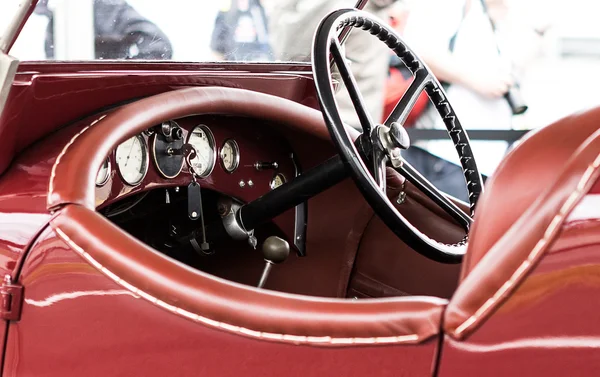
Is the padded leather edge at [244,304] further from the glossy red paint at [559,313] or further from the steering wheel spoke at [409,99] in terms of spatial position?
the steering wheel spoke at [409,99]

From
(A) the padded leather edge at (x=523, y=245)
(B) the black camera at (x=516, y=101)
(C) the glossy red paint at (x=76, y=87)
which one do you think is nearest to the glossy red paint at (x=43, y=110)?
(C) the glossy red paint at (x=76, y=87)

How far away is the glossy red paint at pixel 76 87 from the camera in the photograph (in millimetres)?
1262

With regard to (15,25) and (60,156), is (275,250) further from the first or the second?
(15,25)

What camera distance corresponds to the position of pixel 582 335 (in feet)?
2.46

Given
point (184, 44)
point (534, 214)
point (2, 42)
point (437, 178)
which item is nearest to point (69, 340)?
point (2, 42)

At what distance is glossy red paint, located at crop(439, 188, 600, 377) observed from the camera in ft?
2.44

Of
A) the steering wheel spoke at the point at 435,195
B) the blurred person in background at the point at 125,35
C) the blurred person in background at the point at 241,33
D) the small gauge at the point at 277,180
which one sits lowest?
the steering wheel spoke at the point at 435,195

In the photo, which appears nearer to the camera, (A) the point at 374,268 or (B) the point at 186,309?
(B) the point at 186,309

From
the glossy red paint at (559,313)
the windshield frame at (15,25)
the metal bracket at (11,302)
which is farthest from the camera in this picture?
the windshield frame at (15,25)

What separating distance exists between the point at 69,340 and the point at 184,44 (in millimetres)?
898

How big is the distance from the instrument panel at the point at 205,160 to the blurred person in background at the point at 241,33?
198 mm

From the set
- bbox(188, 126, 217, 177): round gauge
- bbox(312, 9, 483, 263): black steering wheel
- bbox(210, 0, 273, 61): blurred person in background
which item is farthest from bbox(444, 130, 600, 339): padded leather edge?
bbox(210, 0, 273, 61): blurred person in background

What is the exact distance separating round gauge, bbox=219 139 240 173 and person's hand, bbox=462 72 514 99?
94.9 inches

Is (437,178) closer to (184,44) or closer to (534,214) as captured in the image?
(184,44)
